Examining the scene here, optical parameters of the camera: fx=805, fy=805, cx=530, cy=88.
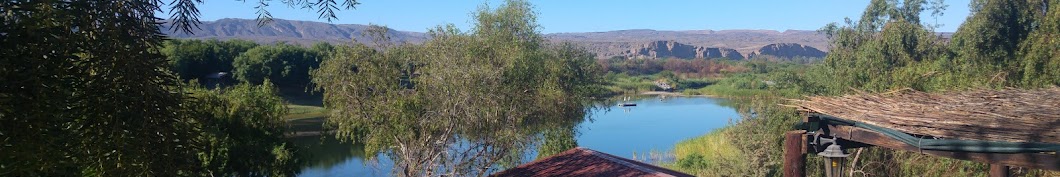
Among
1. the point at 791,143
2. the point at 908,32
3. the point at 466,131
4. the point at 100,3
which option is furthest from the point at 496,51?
the point at 100,3

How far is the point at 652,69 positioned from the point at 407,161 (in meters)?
64.7

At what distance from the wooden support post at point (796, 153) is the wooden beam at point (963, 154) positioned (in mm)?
212

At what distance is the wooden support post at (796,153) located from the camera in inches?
197

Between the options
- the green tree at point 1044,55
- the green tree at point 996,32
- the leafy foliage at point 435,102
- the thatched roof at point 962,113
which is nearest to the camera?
the thatched roof at point 962,113

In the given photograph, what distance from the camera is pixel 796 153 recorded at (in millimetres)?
5031

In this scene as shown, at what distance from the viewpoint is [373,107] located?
9.81 metres

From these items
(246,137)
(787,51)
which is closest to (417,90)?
(246,137)

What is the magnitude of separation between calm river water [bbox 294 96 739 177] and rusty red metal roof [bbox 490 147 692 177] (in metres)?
0.99

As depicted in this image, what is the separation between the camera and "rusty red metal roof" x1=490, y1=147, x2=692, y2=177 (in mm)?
11250

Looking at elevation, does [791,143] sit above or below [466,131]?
above

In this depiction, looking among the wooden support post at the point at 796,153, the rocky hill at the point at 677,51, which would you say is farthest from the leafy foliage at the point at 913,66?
the rocky hill at the point at 677,51

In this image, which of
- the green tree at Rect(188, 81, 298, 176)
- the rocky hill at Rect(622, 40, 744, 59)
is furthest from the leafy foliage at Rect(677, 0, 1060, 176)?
the rocky hill at Rect(622, 40, 744, 59)

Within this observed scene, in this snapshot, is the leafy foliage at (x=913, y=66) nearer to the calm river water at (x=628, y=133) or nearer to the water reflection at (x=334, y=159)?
the calm river water at (x=628, y=133)

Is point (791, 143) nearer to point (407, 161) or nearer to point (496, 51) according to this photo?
point (407, 161)
